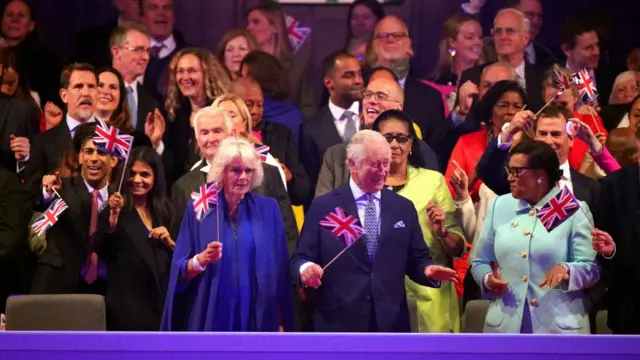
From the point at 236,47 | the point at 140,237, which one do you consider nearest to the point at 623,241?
the point at 140,237

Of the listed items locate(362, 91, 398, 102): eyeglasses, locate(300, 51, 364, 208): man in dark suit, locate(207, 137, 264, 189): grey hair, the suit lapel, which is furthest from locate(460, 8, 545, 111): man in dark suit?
the suit lapel

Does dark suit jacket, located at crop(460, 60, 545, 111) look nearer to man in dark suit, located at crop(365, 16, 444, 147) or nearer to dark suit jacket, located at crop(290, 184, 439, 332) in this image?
man in dark suit, located at crop(365, 16, 444, 147)

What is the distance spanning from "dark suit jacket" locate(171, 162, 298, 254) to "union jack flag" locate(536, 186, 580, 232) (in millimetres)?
1197

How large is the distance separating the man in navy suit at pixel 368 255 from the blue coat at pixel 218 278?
0.35 ft

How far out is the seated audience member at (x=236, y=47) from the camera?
7.10m

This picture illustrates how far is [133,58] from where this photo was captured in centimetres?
691

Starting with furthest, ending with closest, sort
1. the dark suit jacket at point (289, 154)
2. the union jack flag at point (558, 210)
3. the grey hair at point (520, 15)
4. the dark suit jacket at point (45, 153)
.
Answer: the grey hair at point (520, 15) < the dark suit jacket at point (289, 154) < the dark suit jacket at point (45, 153) < the union jack flag at point (558, 210)

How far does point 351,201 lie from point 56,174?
140 centimetres

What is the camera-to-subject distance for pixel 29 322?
5.54m

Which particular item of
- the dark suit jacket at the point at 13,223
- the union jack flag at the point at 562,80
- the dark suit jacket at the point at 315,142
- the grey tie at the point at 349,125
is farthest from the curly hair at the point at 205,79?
the union jack flag at the point at 562,80

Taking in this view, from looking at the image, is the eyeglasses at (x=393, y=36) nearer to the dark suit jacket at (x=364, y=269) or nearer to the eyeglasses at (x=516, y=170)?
the dark suit jacket at (x=364, y=269)

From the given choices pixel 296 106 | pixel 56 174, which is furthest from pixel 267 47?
pixel 56 174

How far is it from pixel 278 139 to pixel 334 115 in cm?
37

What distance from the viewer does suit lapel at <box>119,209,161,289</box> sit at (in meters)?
5.73
